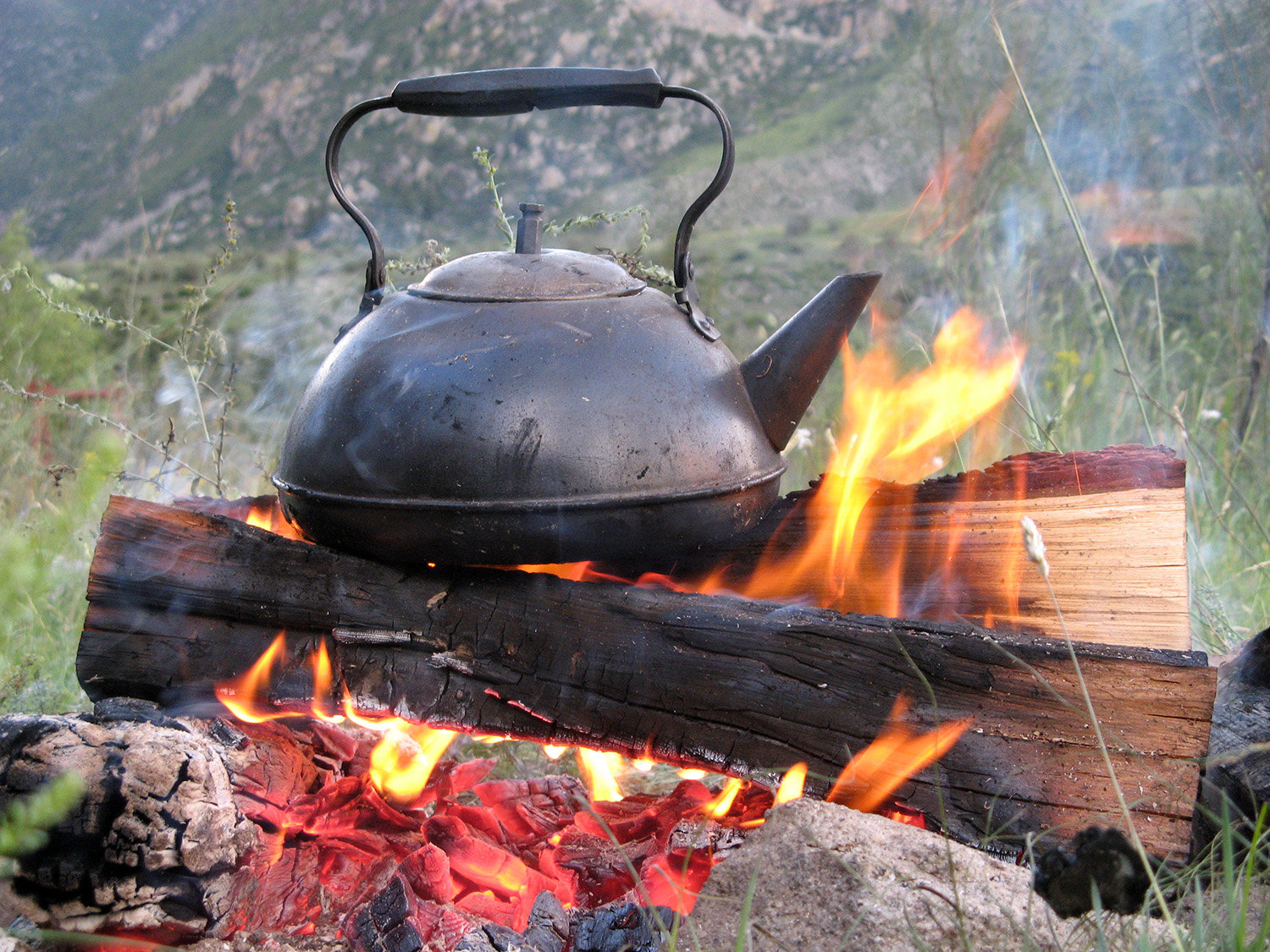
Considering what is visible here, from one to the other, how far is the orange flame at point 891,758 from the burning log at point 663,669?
0.07 feet

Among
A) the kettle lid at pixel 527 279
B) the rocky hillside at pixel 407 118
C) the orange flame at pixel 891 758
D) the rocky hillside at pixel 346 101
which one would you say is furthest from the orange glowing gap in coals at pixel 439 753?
the rocky hillside at pixel 346 101

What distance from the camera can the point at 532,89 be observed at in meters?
1.77

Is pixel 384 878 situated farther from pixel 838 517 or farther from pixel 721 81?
pixel 721 81

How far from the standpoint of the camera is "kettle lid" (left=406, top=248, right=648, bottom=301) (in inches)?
68.9

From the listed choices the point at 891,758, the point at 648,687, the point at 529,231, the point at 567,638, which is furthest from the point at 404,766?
the point at 529,231

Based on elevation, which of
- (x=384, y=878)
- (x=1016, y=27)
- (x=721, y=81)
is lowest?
(x=384, y=878)

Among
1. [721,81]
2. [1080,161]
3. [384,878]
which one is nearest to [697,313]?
[384,878]

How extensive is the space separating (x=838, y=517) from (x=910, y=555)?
0.59 ft

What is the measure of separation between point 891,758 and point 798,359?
80cm

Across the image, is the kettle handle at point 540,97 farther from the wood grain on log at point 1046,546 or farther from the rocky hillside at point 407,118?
the rocky hillside at point 407,118

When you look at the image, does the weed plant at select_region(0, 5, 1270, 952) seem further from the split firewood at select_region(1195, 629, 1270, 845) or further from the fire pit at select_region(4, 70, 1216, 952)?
the fire pit at select_region(4, 70, 1216, 952)

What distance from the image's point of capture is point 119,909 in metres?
1.39

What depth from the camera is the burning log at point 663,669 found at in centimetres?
139

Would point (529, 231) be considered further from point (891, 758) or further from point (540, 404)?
point (891, 758)
